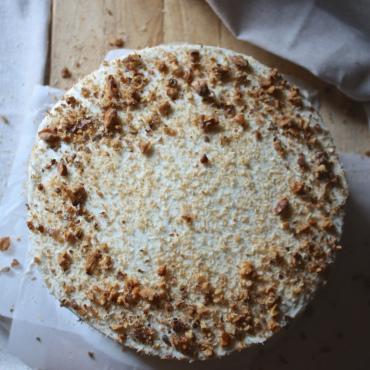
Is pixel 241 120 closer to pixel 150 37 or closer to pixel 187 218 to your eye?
pixel 187 218

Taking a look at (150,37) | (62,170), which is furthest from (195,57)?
(62,170)

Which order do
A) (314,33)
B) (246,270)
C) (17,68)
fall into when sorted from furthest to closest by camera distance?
(17,68) < (314,33) < (246,270)

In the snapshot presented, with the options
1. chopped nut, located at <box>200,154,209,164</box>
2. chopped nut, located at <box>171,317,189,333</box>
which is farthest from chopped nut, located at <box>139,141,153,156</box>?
chopped nut, located at <box>171,317,189,333</box>

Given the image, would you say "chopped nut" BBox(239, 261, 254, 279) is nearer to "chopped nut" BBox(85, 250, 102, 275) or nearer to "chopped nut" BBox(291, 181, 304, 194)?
"chopped nut" BBox(291, 181, 304, 194)

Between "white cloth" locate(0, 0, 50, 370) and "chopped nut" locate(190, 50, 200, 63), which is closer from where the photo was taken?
"chopped nut" locate(190, 50, 200, 63)

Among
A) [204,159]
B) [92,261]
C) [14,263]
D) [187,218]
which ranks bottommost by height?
[14,263]

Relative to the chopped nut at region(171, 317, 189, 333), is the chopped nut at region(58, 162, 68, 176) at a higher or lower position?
higher

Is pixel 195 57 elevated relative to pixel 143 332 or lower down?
elevated
